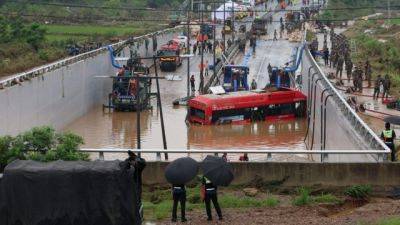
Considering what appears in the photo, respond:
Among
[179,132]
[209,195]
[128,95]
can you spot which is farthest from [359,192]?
[128,95]

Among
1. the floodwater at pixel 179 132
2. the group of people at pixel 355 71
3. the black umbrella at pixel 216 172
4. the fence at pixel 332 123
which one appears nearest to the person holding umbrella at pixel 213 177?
the black umbrella at pixel 216 172

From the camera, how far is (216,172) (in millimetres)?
14047

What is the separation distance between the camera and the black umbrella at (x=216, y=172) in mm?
14023

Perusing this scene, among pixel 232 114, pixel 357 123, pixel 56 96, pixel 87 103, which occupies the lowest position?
pixel 87 103

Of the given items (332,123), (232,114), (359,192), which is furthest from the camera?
(232,114)

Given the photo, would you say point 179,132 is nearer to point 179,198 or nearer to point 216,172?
point 179,198

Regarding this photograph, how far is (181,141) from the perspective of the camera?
39156 millimetres

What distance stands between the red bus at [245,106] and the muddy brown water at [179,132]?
1.39 ft

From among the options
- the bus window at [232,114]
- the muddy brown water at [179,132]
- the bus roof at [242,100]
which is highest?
the bus roof at [242,100]

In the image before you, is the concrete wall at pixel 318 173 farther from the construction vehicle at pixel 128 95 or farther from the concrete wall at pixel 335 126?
the construction vehicle at pixel 128 95

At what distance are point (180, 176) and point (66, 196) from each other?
6.66ft

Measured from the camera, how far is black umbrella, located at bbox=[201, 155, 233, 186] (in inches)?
552

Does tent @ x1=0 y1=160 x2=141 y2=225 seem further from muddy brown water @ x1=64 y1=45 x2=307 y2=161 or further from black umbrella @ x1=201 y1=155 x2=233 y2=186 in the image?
muddy brown water @ x1=64 y1=45 x2=307 y2=161

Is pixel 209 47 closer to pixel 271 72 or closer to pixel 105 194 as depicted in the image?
pixel 271 72
